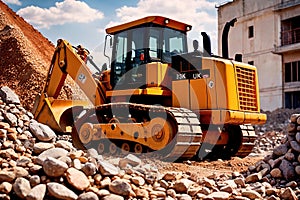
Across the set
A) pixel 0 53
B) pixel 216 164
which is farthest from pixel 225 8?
pixel 216 164

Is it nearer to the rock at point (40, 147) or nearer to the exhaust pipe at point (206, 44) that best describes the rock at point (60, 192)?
the rock at point (40, 147)

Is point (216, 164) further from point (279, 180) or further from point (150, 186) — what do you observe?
point (150, 186)

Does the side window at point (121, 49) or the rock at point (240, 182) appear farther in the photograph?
the side window at point (121, 49)

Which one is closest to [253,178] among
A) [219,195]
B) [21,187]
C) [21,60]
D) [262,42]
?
[219,195]

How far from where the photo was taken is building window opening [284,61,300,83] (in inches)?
1080

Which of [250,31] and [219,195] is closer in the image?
[219,195]

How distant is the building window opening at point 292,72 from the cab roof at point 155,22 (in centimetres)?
1872

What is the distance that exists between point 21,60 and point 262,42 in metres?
16.2

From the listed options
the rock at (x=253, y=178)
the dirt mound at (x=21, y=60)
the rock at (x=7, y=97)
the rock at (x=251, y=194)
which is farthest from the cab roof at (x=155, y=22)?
the dirt mound at (x=21, y=60)

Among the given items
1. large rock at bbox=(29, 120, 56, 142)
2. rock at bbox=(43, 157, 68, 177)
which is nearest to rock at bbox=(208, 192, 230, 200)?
rock at bbox=(43, 157, 68, 177)

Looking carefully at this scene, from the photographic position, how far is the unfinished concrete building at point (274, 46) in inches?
1091

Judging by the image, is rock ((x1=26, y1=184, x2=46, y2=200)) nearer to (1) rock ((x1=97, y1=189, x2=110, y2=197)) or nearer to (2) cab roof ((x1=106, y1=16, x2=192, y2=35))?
(1) rock ((x1=97, y1=189, x2=110, y2=197))

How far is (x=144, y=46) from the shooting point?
976 cm

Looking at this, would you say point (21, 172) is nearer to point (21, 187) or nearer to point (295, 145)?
point (21, 187)
